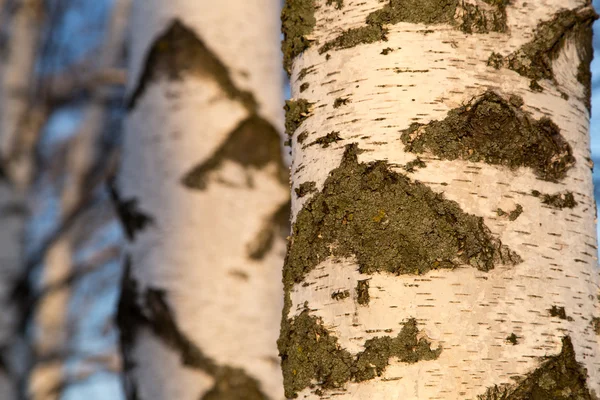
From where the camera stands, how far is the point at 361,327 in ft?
2.53

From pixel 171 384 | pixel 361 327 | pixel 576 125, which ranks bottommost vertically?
pixel 171 384

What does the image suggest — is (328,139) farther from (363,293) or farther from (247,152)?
(247,152)

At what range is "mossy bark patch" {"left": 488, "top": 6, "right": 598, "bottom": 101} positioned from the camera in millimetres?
829

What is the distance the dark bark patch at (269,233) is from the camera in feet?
5.22

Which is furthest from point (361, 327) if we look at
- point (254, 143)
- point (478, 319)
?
point (254, 143)

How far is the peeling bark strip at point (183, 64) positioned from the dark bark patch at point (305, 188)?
2.68ft

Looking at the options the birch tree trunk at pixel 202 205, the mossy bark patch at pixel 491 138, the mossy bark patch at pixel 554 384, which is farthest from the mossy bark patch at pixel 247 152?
the mossy bark patch at pixel 554 384

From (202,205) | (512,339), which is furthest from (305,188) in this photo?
(202,205)

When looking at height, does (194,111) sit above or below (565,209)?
above

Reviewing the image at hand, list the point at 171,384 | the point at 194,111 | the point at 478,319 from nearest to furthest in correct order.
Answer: the point at 478,319, the point at 171,384, the point at 194,111

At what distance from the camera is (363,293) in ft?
2.53

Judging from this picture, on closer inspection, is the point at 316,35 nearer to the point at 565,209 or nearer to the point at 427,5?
the point at 427,5

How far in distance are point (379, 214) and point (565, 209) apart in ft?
0.72

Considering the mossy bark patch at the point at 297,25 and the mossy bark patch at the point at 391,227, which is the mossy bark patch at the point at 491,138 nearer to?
the mossy bark patch at the point at 391,227
